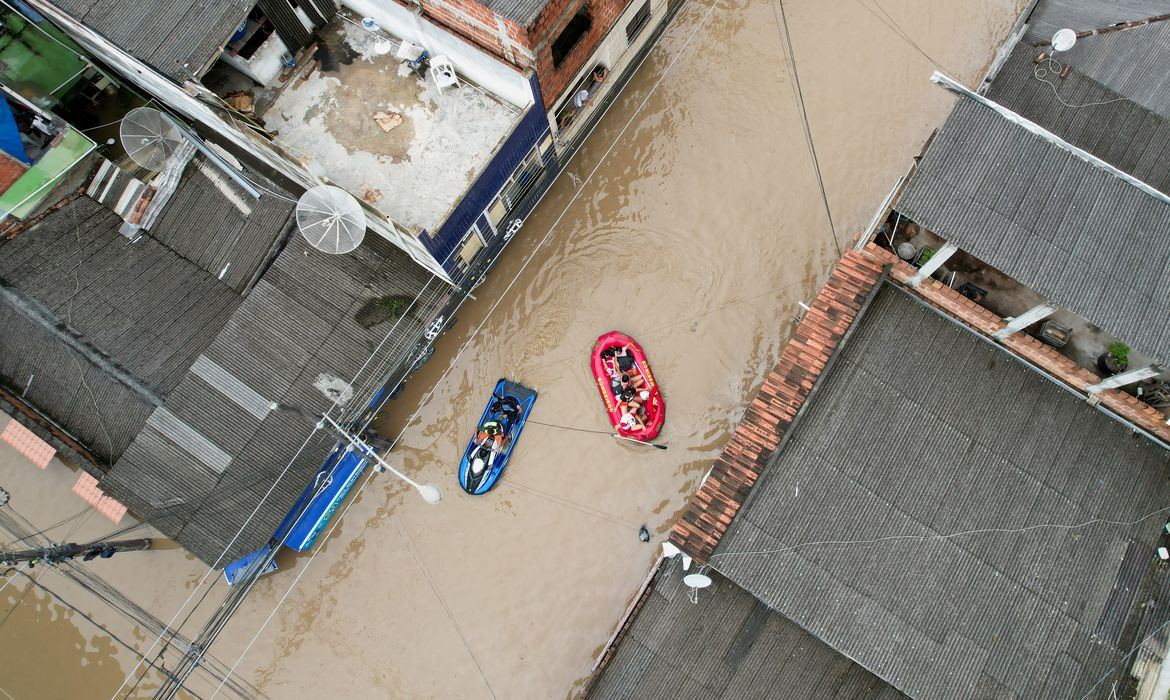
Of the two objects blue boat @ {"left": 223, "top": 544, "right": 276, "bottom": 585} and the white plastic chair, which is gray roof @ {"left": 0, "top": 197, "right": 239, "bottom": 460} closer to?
blue boat @ {"left": 223, "top": 544, "right": 276, "bottom": 585}

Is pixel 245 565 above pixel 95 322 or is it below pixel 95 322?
below

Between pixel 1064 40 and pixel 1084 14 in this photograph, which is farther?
pixel 1084 14

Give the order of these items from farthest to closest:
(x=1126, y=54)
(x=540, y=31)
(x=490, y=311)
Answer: (x=490, y=311) < (x=1126, y=54) < (x=540, y=31)

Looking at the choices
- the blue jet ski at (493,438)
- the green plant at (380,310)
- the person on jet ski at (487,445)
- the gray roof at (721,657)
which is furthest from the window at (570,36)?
the gray roof at (721,657)

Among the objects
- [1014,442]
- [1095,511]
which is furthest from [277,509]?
[1095,511]

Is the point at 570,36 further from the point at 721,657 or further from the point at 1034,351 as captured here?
the point at 721,657

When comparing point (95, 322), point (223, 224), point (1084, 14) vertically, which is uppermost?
point (1084, 14)

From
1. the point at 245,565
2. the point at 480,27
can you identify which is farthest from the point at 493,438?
the point at 480,27
